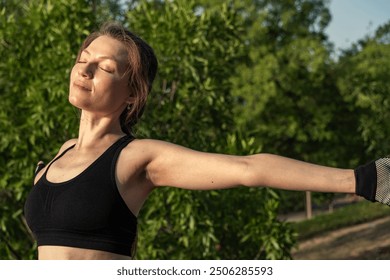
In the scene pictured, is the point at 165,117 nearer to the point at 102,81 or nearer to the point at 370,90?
the point at 102,81

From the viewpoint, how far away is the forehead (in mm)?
3006

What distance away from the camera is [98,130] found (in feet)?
9.89

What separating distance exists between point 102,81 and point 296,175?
2.82ft

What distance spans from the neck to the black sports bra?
143 mm

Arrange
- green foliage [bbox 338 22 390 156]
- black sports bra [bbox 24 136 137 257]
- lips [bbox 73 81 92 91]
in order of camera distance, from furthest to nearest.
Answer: green foliage [bbox 338 22 390 156] < lips [bbox 73 81 92 91] < black sports bra [bbox 24 136 137 257]

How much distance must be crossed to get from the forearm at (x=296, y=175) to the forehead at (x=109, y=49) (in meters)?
0.70

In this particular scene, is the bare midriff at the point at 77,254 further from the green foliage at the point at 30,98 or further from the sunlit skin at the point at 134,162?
the green foliage at the point at 30,98

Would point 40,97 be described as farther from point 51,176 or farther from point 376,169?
point 376,169

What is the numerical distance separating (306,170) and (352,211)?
25694 mm

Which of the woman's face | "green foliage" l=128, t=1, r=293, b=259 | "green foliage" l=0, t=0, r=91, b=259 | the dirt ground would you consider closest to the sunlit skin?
the woman's face

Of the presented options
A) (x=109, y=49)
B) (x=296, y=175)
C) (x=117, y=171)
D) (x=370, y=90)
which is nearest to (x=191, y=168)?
(x=117, y=171)

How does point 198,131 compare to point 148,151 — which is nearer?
point 148,151

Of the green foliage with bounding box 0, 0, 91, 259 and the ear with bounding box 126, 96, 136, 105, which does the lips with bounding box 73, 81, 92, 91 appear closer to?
the ear with bounding box 126, 96, 136, 105
